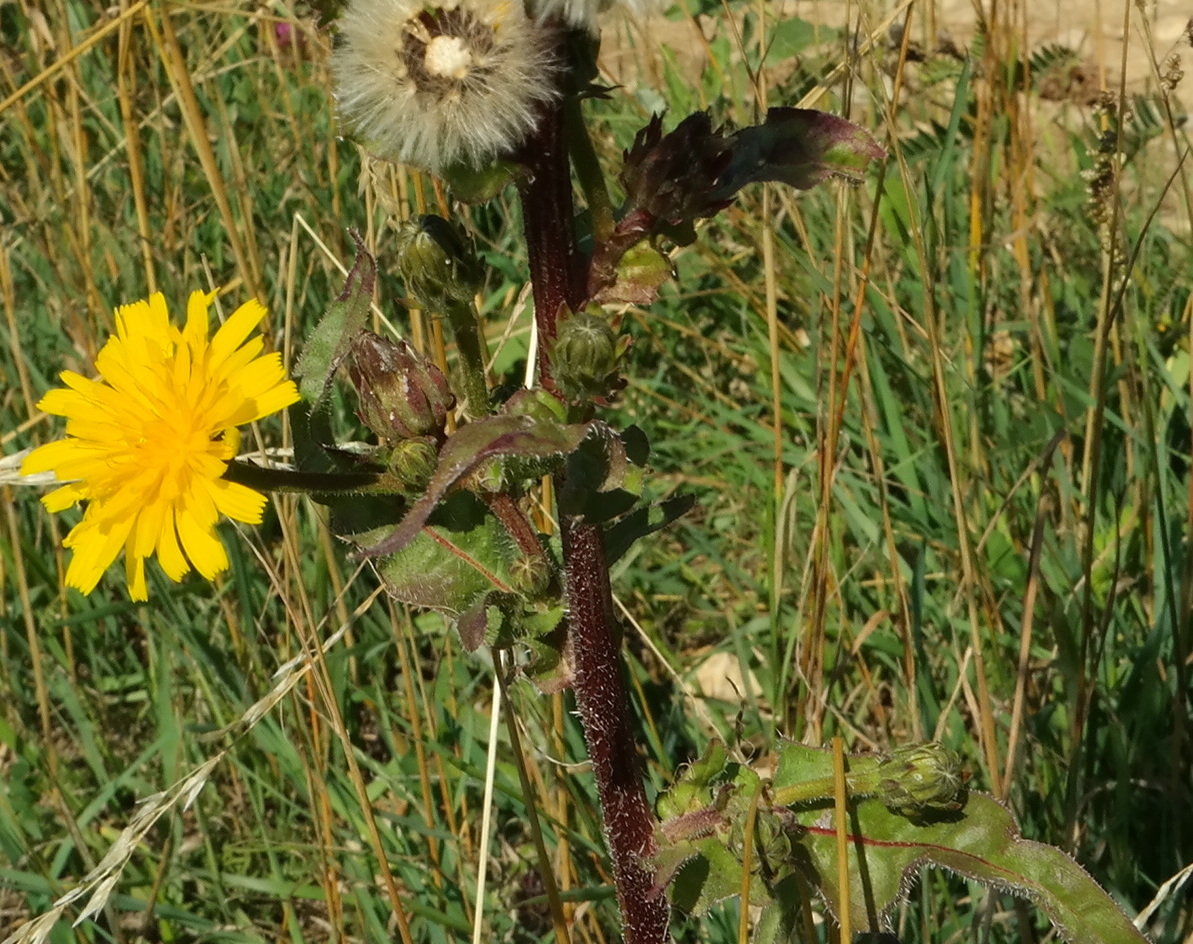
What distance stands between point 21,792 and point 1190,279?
8.96ft

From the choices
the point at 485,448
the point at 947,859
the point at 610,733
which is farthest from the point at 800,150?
the point at 947,859

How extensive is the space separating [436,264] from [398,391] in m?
0.16

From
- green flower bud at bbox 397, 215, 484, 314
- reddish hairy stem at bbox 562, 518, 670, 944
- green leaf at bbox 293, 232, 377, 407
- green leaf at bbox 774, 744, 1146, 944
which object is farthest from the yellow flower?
green leaf at bbox 774, 744, 1146, 944

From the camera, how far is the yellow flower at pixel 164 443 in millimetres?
1344

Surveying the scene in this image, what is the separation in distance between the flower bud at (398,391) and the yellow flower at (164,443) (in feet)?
0.33

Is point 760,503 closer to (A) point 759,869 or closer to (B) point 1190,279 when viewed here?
(B) point 1190,279

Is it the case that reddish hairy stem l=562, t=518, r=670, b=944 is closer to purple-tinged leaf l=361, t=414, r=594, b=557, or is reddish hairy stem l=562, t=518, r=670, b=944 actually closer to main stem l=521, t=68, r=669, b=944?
main stem l=521, t=68, r=669, b=944

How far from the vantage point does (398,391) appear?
56.0 inches

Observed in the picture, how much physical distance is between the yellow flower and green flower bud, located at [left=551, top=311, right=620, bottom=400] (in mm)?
301

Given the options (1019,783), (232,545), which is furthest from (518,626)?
(232,545)

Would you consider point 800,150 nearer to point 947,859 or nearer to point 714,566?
point 947,859

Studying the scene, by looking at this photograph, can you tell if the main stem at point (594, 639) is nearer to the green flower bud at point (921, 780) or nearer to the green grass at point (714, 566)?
the green grass at point (714, 566)

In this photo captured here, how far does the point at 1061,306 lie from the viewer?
9.90ft

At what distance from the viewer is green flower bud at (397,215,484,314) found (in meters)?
1.35
